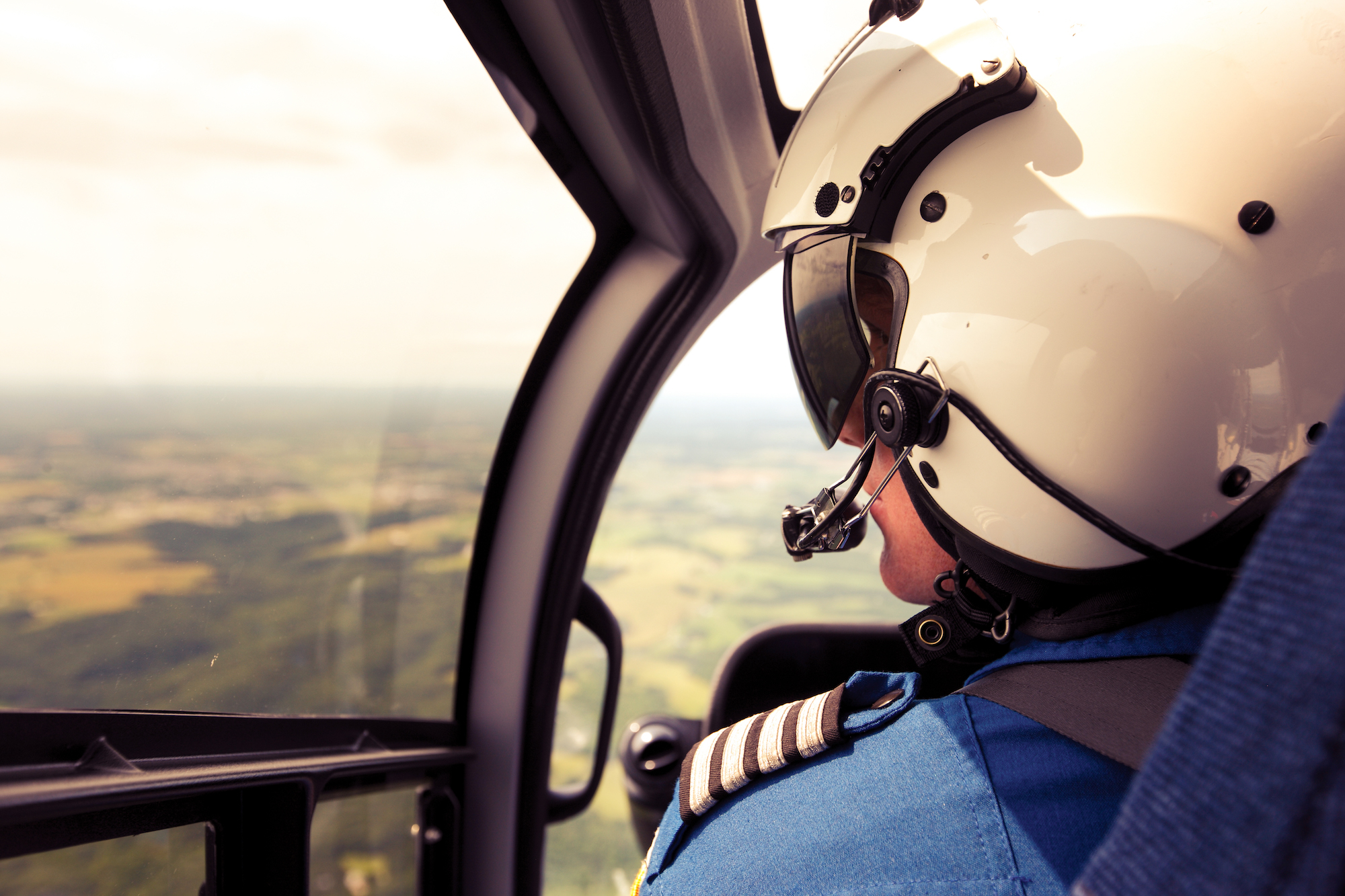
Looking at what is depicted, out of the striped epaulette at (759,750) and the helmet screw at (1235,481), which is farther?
the striped epaulette at (759,750)

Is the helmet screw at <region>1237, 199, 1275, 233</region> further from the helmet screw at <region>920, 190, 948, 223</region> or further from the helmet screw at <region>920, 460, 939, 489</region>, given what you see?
the helmet screw at <region>920, 460, 939, 489</region>

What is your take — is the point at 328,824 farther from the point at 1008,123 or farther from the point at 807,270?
the point at 1008,123

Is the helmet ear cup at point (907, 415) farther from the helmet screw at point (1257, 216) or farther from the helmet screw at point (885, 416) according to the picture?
the helmet screw at point (1257, 216)

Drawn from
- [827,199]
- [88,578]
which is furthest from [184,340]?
[827,199]

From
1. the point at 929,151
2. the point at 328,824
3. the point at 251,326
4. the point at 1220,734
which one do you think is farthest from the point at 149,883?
the point at 929,151

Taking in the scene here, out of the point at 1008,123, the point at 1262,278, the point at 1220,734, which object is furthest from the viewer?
the point at 1008,123

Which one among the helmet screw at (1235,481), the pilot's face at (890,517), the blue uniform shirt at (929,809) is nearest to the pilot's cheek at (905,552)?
the pilot's face at (890,517)

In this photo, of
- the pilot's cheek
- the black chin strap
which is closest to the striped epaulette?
the black chin strap
